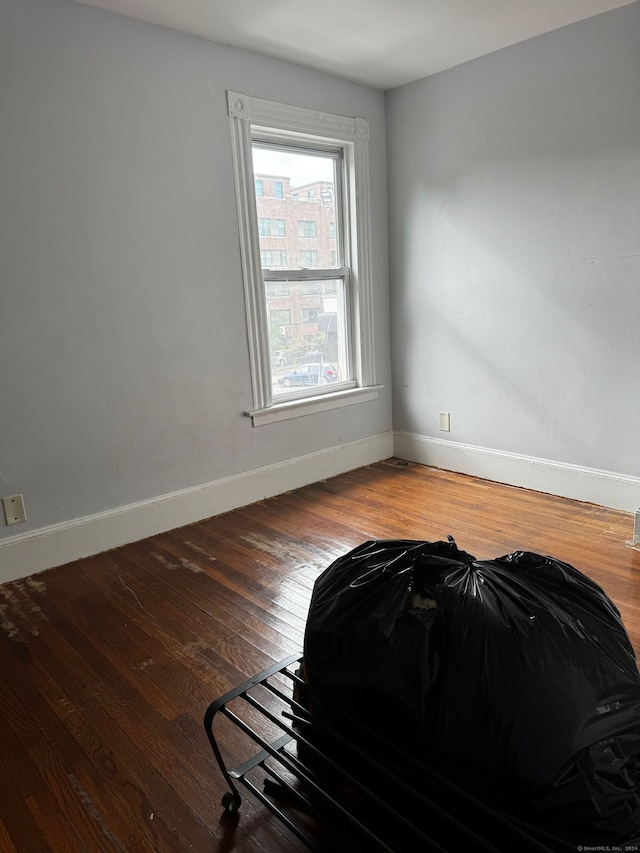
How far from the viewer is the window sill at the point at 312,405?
3.45 meters

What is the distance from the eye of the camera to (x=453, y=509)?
325 cm

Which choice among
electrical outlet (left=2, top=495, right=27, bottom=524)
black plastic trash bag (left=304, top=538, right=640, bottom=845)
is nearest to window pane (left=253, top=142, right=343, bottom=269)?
electrical outlet (left=2, top=495, right=27, bottom=524)

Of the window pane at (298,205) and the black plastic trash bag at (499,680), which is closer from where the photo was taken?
the black plastic trash bag at (499,680)

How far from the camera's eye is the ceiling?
2.61m

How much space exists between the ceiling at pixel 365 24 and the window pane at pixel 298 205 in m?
0.51

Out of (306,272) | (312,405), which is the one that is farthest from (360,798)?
(306,272)

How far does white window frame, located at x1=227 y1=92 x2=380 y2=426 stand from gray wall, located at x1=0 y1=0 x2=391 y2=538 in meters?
0.06

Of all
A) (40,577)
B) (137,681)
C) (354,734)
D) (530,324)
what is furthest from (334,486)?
(354,734)

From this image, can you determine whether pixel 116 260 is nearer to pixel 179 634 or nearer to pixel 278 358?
pixel 278 358

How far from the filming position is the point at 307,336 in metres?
3.69

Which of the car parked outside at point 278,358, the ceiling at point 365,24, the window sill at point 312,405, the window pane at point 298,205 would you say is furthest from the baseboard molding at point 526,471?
the ceiling at point 365,24

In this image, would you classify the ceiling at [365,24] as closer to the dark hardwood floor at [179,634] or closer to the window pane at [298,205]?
the window pane at [298,205]

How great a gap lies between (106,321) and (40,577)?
121 cm

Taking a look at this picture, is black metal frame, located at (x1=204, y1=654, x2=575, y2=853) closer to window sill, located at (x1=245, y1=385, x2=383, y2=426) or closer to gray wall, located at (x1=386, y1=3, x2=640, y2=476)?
window sill, located at (x1=245, y1=385, x2=383, y2=426)
